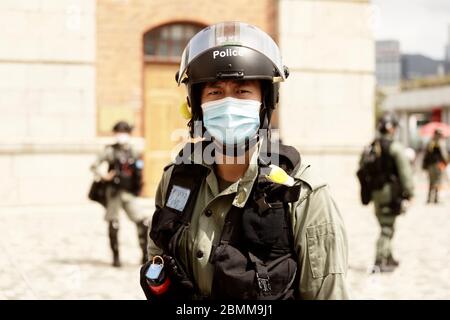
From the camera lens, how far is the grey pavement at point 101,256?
6777 mm

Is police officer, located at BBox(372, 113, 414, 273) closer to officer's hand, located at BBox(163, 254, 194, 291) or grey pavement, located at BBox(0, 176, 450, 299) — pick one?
grey pavement, located at BBox(0, 176, 450, 299)

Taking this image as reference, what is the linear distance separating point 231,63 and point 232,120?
0.65ft

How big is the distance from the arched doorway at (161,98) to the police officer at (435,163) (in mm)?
6093

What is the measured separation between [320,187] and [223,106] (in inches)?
17.3

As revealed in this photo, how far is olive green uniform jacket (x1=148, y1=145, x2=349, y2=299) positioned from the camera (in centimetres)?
218

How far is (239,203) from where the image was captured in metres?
2.27


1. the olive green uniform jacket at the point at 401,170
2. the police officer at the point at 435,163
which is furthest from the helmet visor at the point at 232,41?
the police officer at the point at 435,163

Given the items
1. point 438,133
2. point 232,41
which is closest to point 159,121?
point 438,133

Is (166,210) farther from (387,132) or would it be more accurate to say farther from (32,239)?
(32,239)

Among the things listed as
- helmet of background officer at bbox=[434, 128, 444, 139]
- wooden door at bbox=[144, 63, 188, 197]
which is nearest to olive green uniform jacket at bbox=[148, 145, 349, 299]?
wooden door at bbox=[144, 63, 188, 197]

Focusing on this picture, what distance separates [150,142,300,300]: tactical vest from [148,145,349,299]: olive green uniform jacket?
0.09 feet

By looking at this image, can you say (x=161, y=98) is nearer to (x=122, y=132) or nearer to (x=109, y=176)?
(x=122, y=132)

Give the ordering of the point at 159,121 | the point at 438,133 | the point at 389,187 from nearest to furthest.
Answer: the point at 389,187 < the point at 159,121 < the point at 438,133
